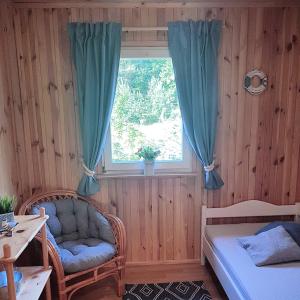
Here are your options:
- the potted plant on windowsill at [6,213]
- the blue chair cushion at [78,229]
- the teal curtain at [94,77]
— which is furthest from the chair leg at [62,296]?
the teal curtain at [94,77]

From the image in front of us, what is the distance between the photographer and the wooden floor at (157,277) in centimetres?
248

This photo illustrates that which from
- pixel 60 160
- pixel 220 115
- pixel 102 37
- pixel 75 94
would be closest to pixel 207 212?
pixel 220 115

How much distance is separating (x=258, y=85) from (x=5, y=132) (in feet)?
7.51

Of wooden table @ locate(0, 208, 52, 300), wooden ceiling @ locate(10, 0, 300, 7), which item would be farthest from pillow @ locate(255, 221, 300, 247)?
wooden ceiling @ locate(10, 0, 300, 7)

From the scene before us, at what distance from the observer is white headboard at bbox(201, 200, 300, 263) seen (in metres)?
2.82

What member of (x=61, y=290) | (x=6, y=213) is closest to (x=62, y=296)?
(x=61, y=290)

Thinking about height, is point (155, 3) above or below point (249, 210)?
above

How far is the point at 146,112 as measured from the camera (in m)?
2.74

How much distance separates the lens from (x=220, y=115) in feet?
8.97

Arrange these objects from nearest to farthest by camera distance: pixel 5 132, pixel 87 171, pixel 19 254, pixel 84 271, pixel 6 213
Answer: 1. pixel 19 254
2. pixel 6 213
3. pixel 84 271
4. pixel 5 132
5. pixel 87 171

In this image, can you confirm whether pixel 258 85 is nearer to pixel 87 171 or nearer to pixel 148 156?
pixel 148 156

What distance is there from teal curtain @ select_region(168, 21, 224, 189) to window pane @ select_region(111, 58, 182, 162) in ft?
0.44

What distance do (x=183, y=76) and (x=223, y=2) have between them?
2.38 ft

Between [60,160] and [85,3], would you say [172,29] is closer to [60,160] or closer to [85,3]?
[85,3]
